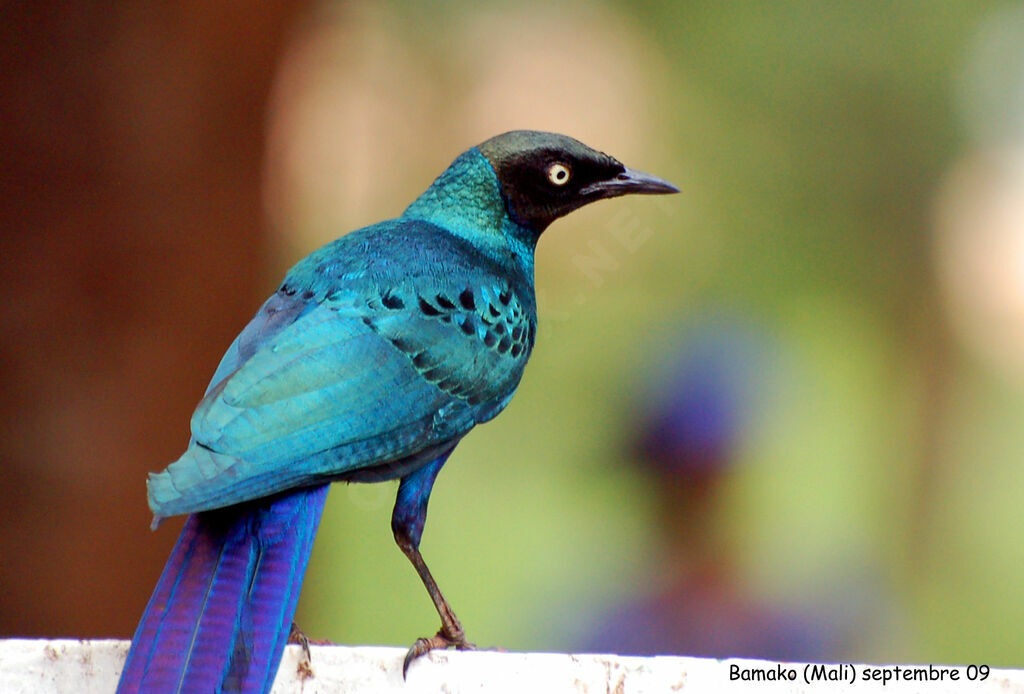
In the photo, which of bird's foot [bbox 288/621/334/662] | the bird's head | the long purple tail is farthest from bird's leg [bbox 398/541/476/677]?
the bird's head

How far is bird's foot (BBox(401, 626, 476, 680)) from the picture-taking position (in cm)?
204

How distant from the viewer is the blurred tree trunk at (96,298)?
373 centimetres

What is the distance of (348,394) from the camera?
211 cm

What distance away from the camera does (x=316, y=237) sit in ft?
18.0

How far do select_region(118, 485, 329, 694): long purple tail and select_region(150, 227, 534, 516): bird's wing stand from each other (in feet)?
0.32

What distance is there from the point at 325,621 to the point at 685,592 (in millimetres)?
1790

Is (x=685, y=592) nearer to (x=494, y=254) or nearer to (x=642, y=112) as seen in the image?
(x=642, y=112)

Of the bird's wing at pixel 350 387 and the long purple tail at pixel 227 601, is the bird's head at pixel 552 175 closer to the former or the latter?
the bird's wing at pixel 350 387

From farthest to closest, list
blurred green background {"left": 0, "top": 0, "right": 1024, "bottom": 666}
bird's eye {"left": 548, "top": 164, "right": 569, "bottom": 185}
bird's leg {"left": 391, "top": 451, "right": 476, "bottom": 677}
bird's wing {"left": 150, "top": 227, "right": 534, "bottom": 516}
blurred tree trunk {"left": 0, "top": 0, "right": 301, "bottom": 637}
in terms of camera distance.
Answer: blurred green background {"left": 0, "top": 0, "right": 1024, "bottom": 666} < blurred tree trunk {"left": 0, "top": 0, "right": 301, "bottom": 637} < bird's eye {"left": 548, "top": 164, "right": 569, "bottom": 185} < bird's leg {"left": 391, "top": 451, "right": 476, "bottom": 677} < bird's wing {"left": 150, "top": 227, "right": 534, "bottom": 516}

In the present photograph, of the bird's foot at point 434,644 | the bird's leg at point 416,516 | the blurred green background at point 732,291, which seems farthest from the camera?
the blurred green background at point 732,291

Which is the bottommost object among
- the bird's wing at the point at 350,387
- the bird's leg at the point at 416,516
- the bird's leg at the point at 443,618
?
the bird's leg at the point at 443,618

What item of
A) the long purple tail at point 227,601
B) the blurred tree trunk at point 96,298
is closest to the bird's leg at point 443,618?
the long purple tail at point 227,601

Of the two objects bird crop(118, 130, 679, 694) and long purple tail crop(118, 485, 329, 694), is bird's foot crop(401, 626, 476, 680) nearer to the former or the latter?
bird crop(118, 130, 679, 694)

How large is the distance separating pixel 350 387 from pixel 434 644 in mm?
503
